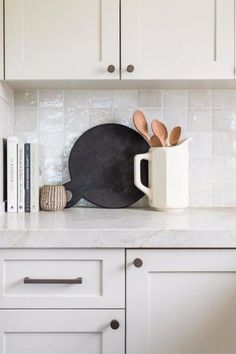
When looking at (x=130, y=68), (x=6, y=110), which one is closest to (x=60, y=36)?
(x=130, y=68)

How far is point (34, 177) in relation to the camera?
1615 mm

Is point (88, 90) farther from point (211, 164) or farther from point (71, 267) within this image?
point (71, 267)

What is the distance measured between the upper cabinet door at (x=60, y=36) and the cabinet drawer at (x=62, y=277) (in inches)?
27.3

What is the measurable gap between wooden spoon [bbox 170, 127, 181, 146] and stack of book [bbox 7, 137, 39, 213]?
584 millimetres

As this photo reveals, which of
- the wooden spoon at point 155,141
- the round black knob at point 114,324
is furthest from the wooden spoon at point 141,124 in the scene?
the round black knob at point 114,324

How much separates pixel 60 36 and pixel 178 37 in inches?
17.7

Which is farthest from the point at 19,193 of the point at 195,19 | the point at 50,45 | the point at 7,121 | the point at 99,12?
the point at 195,19

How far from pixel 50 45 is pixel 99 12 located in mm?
226

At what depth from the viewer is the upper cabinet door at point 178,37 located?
1.47 metres

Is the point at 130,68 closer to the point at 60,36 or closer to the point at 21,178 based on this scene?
the point at 60,36

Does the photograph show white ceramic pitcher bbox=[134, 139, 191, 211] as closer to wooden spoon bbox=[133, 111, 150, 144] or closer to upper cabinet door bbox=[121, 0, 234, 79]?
wooden spoon bbox=[133, 111, 150, 144]

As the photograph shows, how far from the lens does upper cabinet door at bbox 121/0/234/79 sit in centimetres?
147

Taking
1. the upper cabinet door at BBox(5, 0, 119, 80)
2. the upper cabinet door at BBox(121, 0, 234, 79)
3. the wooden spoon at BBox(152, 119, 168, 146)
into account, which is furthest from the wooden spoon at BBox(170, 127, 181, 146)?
the upper cabinet door at BBox(5, 0, 119, 80)

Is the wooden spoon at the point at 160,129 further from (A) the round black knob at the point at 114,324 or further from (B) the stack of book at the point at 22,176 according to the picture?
(A) the round black knob at the point at 114,324
